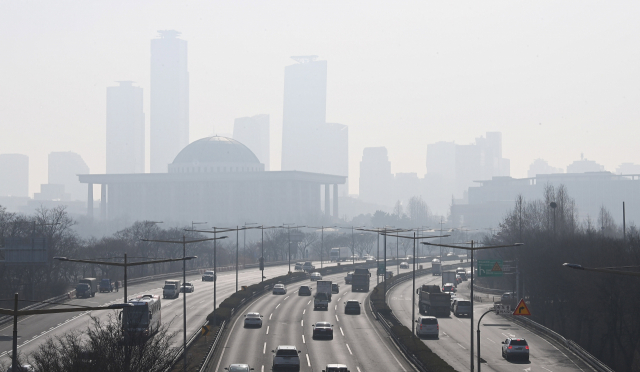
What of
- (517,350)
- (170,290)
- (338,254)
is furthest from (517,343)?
(338,254)

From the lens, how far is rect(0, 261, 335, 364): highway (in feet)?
196

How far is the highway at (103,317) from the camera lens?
2352 inches

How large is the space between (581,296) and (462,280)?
68.2 m

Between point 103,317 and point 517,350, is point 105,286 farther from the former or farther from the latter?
point 517,350

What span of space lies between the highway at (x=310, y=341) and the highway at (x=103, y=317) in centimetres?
513

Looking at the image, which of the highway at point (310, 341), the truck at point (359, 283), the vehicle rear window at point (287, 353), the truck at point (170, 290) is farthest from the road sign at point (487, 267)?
the truck at point (170, 290)

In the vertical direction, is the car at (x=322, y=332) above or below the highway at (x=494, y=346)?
above

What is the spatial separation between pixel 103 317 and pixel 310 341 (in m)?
22.8

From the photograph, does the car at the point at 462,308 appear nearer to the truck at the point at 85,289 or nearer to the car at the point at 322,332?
the car at the point at 322,332

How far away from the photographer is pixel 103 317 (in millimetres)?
71625

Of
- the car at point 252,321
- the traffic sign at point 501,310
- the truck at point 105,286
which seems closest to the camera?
the traffic sign at point 501,310

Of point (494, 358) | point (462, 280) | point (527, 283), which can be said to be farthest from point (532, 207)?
point (494, 358)

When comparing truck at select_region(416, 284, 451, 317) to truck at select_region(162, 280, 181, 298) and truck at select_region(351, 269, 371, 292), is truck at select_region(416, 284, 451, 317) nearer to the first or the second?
truck at select_region(351, 269, 371, 292)

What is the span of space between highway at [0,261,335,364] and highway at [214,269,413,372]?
202 inches
